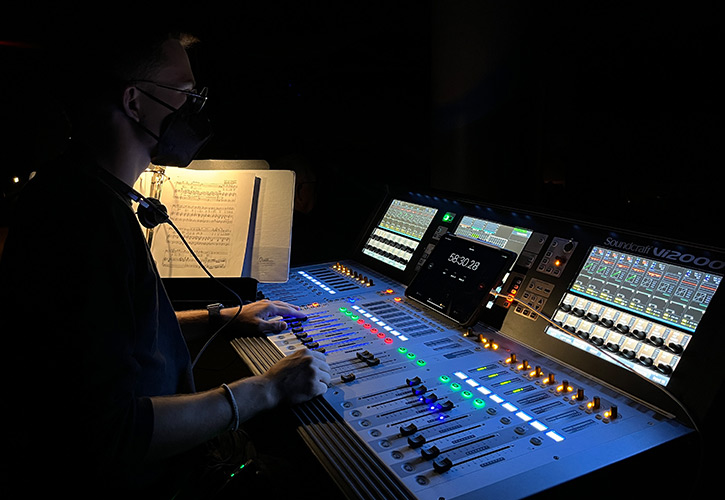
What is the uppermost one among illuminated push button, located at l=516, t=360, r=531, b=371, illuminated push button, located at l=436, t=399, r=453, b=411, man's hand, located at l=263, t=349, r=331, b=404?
illuminated push button, located at l=516, t=360, r=531, b=371

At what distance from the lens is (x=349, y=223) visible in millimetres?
4062

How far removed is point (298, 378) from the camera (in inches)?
51.3

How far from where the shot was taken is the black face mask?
140cm

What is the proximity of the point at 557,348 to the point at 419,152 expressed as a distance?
2.75m

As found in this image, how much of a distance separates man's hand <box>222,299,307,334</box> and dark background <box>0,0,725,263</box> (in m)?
0.90

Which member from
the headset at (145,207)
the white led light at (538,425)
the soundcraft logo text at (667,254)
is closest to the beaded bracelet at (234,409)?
the headset at (145,207)

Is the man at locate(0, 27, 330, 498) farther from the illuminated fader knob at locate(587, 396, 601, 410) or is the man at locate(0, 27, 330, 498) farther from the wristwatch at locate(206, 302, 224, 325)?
the illuminated fader knob at locate(587, 396, 601, 410)

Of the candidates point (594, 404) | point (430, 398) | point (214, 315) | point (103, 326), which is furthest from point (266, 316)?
point (594, 404)

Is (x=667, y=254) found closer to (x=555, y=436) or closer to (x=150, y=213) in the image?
(x=555, y=436)

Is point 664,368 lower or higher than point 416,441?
higher

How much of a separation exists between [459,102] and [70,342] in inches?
103

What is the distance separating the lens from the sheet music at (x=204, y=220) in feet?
7.34

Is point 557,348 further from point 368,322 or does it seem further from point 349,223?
point 349,223

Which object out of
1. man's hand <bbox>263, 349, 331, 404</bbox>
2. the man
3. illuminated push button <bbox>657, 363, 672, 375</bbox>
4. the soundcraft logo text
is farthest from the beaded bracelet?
the soundcraft logo text
